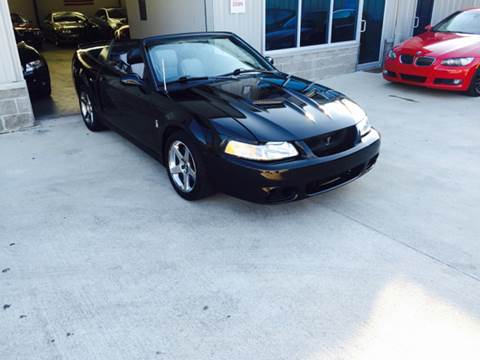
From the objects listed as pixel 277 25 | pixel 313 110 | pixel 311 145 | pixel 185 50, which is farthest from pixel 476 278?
pixel 277 25

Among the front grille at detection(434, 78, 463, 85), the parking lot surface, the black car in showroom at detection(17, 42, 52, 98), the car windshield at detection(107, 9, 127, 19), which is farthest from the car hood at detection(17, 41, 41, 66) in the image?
the car windshield at detection(107, 9, 127, 19)

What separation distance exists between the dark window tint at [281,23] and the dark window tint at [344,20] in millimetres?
1208

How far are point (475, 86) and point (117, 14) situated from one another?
14852mm

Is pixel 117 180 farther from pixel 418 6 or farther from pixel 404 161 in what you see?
pixel 418 6

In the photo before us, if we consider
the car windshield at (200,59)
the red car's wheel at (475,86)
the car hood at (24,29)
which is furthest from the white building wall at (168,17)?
the car hood at (24,29)

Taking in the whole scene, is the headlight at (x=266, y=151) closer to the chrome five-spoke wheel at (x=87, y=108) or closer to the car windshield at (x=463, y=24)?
the chrome five-spoke wheel at (x=87, y=108)

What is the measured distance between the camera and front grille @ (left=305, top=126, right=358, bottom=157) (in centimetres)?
329

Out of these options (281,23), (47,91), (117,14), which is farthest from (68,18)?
(281,23)

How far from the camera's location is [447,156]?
4.91 metres

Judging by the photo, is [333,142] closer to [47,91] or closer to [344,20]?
[47,91]

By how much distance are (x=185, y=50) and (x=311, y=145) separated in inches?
74.9

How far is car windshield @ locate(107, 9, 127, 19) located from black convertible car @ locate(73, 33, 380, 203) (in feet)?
45.8

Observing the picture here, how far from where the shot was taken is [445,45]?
765cm

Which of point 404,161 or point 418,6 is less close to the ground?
point 418,6
